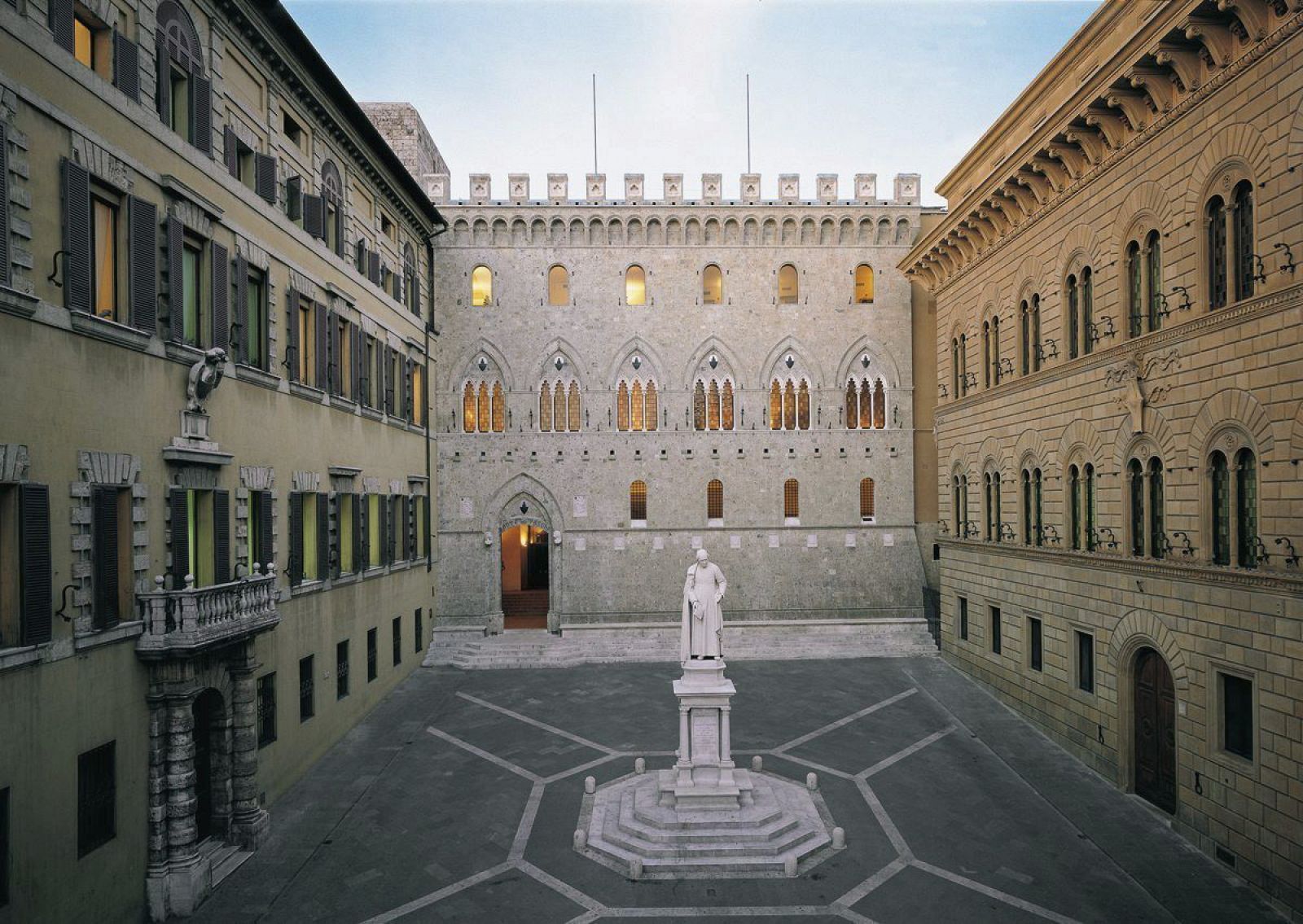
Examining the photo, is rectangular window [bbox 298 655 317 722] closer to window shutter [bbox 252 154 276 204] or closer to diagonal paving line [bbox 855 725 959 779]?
window shutter [bbox 252 154 276 204]

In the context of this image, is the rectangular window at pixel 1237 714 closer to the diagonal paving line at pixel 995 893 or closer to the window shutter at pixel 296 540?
the diagonal paving line at pixel 995 893

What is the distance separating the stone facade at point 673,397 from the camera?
31234mm

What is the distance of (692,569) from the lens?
1565cm

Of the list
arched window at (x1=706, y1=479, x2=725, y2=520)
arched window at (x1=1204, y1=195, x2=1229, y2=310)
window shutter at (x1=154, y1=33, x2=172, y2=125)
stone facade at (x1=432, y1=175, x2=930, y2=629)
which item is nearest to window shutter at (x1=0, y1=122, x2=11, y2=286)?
window shutter at (x1=154, y1=33, x2=172, y2=125)

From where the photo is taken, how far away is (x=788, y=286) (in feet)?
105

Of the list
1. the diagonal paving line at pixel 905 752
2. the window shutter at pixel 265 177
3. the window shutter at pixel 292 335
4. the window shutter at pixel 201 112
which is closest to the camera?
the window shutter at pixel 201 112

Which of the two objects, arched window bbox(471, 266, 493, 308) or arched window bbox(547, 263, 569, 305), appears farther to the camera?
arched window bbox(547, 263, 569, 305)

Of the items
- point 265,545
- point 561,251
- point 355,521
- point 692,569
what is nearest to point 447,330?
point 561,251

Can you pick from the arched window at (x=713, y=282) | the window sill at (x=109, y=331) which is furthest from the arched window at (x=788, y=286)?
the window sill at (x=109, y=331)

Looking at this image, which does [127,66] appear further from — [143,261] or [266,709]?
[266,709]

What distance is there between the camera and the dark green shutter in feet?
50.1

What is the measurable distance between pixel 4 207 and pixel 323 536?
10.9m

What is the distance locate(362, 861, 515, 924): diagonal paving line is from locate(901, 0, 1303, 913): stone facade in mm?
12463

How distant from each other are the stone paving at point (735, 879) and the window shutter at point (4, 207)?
9.87 m
